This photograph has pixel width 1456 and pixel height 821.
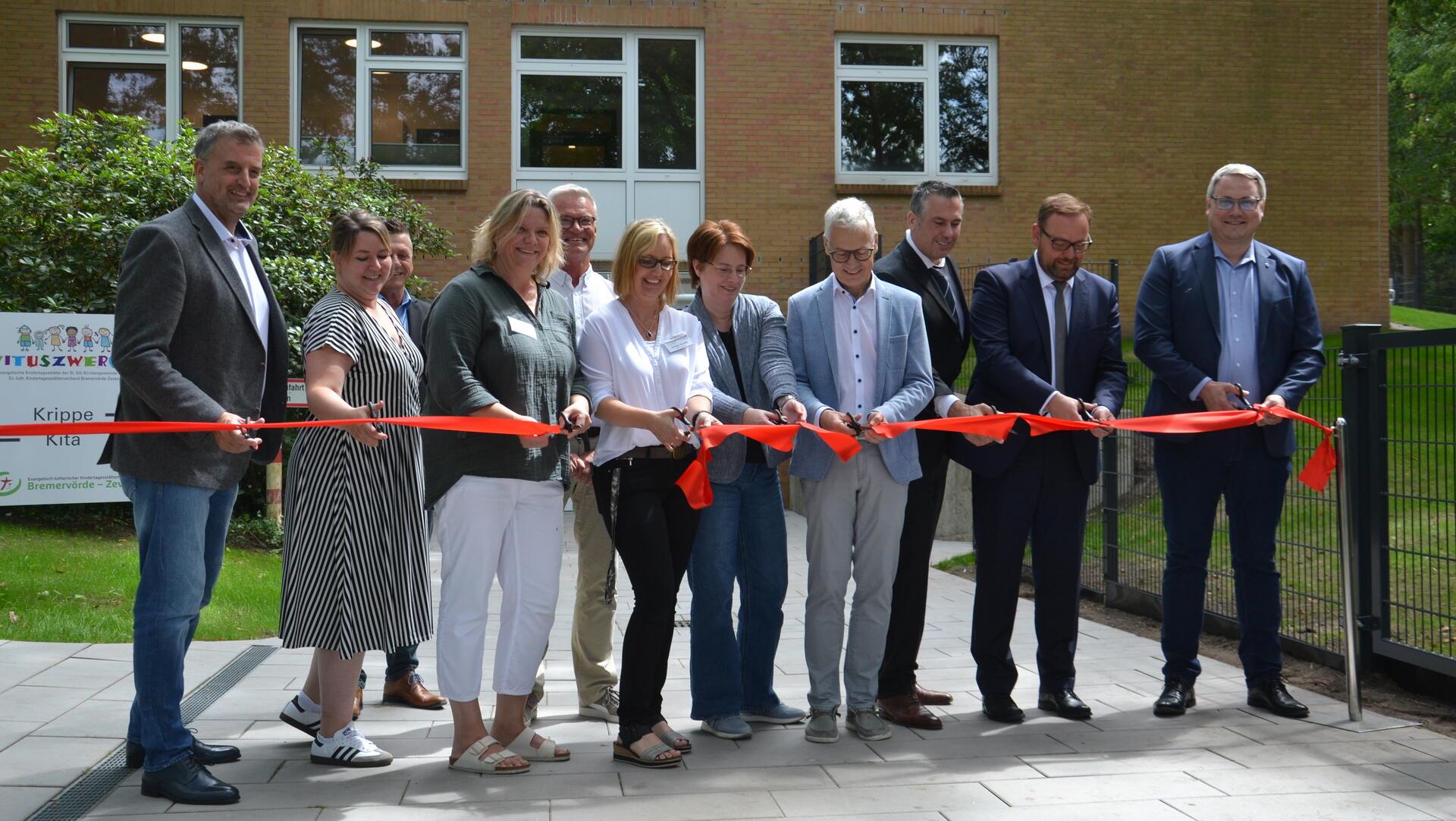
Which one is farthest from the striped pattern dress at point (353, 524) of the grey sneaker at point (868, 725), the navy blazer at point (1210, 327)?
the navy blazer at point (1210, 327)

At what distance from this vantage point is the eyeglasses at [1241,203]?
5.17 m

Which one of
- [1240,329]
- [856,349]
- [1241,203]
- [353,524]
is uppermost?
[1241,203]

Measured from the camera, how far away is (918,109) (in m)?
15.6

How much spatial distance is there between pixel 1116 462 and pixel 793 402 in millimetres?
3957

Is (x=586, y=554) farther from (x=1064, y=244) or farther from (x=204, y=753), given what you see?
(x=1064, y=244)

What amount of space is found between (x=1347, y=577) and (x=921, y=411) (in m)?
1.89

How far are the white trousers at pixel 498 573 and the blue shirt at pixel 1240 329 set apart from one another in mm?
2876

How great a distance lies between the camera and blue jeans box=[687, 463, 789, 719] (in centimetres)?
465

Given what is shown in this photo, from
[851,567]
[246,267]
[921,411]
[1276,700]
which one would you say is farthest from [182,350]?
[1276,700]

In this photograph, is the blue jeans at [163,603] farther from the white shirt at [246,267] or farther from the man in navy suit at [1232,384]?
the man in navy suit at [1232,384]

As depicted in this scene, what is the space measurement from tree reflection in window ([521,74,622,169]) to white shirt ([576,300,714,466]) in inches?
442

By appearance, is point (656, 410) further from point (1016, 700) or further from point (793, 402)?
point (1016, 700)

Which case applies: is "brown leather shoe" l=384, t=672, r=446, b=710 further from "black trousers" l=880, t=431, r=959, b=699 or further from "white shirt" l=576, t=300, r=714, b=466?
"black trousers" l=880, t=431, r=959, b=699

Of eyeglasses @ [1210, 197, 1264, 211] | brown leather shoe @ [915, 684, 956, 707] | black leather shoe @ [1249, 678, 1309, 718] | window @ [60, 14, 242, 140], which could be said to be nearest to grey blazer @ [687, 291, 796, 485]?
brown leather shoe @ [915, 684, 956, 707]
